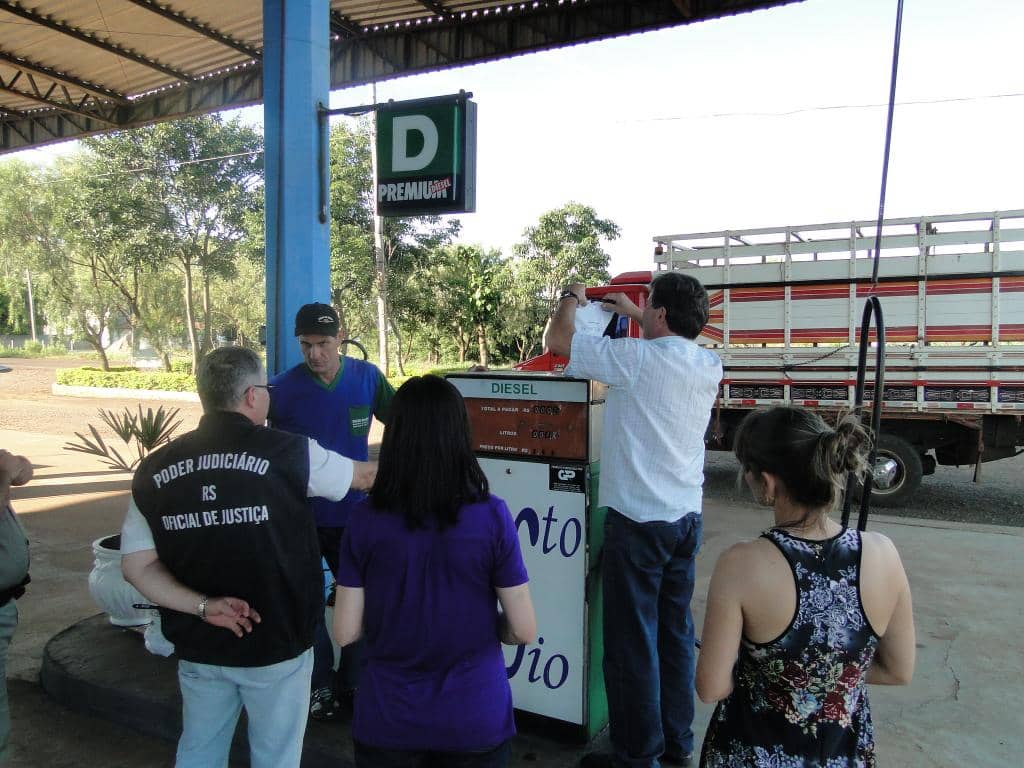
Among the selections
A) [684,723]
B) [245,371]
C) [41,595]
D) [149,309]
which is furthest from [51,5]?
[149,309]

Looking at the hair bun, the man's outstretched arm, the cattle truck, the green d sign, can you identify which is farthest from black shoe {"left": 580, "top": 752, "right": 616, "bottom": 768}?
the cattle truck

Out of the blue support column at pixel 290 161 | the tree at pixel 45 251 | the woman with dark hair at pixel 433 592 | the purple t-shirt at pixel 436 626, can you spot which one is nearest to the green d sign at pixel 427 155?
the blue support column at pixel 290 161

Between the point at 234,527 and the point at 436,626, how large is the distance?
667 mm

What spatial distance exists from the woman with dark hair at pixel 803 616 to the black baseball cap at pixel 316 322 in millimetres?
2029

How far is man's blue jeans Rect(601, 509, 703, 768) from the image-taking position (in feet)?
8.48

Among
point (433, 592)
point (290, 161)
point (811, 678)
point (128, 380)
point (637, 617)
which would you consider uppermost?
point (290, 161)

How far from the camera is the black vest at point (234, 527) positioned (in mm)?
1950

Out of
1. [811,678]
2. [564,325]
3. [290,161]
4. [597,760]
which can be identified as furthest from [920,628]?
[290,161]

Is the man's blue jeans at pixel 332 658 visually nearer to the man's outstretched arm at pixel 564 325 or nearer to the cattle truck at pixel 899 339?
the man's outstretched arm at pixel 564 325

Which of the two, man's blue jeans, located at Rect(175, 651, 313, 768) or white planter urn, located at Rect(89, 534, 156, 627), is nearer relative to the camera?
man's blue jeans, located at Rect(175, 651, 313, 768)

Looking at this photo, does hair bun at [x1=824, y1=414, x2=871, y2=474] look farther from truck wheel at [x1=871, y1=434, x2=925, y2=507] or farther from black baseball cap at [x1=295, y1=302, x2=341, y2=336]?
truck wheel at [x1=871, y1=434, x2=925, y2=507]

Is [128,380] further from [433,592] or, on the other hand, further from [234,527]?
[433,592]

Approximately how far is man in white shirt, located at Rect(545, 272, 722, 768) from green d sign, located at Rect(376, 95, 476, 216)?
5.42 ft

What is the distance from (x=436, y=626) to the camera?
1.65 meters
